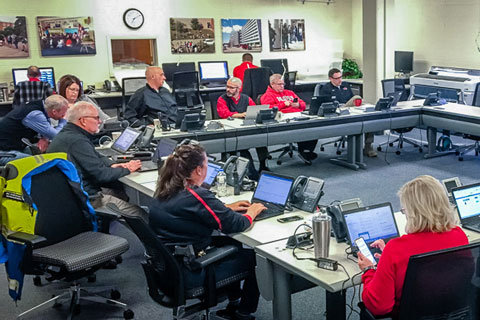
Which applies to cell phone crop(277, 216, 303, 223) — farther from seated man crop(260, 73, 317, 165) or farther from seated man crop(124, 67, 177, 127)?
seated man crop(260, 73, 317, 165)

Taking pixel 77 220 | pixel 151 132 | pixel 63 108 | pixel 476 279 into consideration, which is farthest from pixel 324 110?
pixel 476 279

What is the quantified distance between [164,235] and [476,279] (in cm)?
157

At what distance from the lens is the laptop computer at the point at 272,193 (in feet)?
11.6

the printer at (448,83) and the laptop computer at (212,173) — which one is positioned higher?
the printer at (448,83)

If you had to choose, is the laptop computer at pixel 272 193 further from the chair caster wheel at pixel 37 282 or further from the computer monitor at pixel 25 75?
the computer monitor at pixel 25 75

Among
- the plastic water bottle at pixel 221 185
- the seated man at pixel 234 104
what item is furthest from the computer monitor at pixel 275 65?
the plastic water bottle at pixel 221 185

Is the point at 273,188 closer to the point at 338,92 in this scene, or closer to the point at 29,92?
the point at 29,92

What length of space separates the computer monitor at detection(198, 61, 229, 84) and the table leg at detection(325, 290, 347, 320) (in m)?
8.38

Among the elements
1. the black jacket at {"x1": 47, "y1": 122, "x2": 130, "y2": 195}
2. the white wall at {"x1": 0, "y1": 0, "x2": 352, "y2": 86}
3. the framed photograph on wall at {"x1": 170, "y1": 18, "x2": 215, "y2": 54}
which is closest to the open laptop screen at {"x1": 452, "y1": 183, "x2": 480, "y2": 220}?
the black jacket at {"x1": 47, "y1": 122, "x2": 130, "y2": 195}

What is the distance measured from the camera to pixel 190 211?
9.98 feet

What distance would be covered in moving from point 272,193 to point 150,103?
3327 millimetres

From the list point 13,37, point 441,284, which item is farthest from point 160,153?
point 13,37

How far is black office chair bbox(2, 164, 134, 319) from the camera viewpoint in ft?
11.2

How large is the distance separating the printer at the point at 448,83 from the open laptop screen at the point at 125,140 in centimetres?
500
